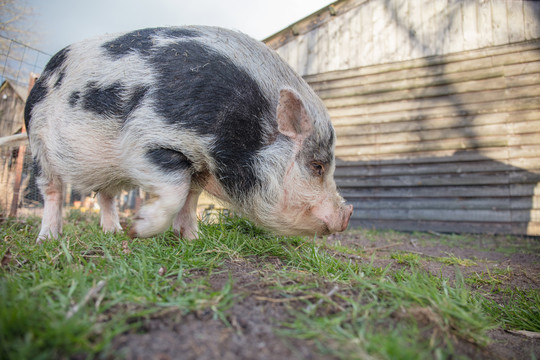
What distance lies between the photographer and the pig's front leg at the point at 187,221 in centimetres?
340

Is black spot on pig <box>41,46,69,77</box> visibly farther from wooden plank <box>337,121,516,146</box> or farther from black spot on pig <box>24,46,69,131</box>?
wooden plank <box>337,121,516,146</box>

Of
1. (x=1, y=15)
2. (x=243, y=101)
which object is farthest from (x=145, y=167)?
(x=1, y=15)

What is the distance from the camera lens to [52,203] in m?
3.62

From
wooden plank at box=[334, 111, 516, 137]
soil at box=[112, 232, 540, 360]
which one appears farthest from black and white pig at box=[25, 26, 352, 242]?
wooden plank at box=[334, 111, 516, 137]

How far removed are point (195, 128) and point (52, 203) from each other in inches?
78.4

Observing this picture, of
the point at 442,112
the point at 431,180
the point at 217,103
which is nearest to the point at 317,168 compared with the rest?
the point at 217,103

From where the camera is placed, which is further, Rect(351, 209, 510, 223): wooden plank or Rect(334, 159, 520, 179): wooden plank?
Rect(334, 159, 520, 179): wooden plank

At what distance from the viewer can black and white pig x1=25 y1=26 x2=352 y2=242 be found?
270 cm

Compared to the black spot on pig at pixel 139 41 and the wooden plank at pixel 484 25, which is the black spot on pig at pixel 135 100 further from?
the wooden plank at pixel 484 25

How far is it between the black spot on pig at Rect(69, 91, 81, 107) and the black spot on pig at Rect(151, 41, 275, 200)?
76 cm

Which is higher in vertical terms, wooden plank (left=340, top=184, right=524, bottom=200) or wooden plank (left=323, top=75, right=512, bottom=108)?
wooden plank (left=323, top=75, right=512, bottom=108)

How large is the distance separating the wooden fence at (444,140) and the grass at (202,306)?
17.8 feet

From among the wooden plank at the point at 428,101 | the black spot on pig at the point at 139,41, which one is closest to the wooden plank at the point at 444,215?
the wooden plank at the point at 428,101

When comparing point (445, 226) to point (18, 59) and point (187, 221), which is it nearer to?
point (187, 221)
